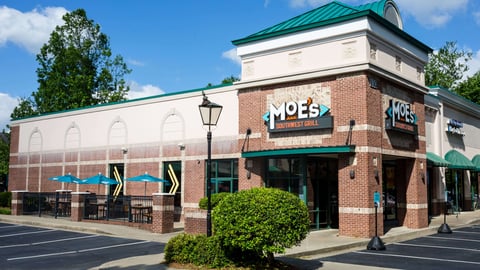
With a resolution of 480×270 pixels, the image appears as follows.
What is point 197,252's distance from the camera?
512 inches

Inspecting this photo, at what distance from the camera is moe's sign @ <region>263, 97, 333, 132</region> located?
69.2ft

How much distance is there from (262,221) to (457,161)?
24.2 meters

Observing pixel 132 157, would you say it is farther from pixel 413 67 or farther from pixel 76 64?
pixel 76 64

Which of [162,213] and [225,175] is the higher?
[225,175]

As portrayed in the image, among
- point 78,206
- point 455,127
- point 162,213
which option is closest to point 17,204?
point 78,206

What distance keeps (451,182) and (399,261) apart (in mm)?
22924

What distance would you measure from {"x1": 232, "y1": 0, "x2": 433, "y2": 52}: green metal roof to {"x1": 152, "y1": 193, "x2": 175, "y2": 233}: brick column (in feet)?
27.5

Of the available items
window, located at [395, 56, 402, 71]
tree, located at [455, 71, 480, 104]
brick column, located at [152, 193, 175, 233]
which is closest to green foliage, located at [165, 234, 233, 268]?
brick column, located at [152, 193, 175, 233]

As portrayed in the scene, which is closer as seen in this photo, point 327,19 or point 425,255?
point 425,255

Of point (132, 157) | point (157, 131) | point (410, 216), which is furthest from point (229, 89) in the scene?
point (410, 216)

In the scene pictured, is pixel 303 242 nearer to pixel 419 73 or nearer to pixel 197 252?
pixel 197 252

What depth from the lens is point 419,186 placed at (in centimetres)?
2381

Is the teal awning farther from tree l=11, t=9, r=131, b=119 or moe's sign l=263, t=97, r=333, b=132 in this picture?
tree l=11, t=9, r=131, b=119

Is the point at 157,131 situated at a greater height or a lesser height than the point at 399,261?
greater
